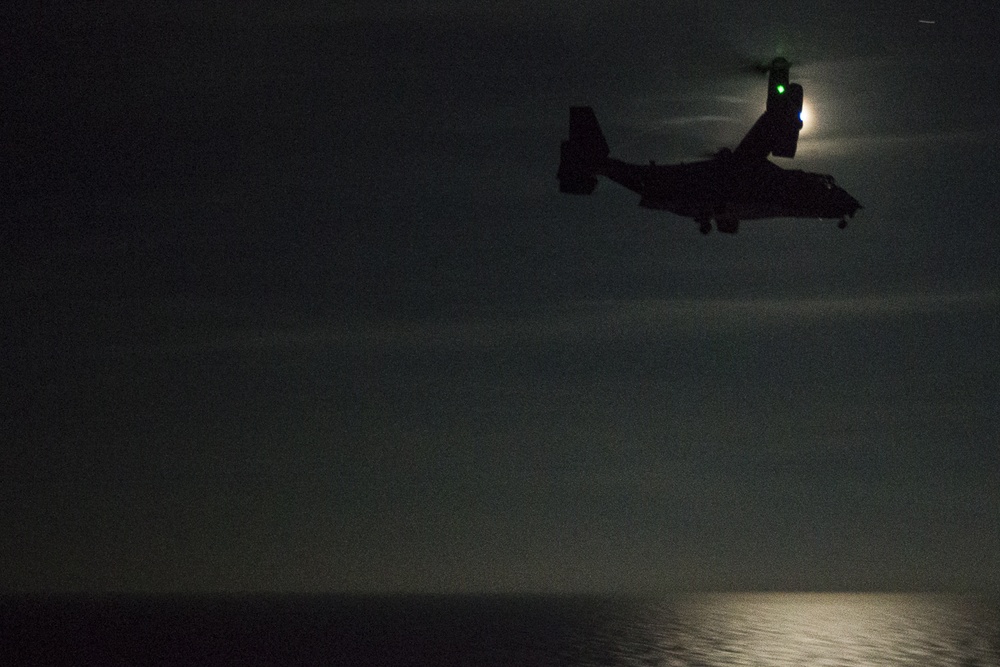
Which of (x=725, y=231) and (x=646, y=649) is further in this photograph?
(x=646, y=649)

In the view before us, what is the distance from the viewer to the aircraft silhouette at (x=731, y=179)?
2697 inches

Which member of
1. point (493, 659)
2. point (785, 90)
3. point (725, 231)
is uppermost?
point (785, 90)

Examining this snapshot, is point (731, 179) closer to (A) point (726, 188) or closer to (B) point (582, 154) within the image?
(A) point (726, 188)

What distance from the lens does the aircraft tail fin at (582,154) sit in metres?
Answer: 70.6

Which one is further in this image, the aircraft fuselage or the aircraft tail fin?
the aircraft tail fin

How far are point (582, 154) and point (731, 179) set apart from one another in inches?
356

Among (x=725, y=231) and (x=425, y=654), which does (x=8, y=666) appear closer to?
(x=425, y=654)

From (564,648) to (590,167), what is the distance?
460ft

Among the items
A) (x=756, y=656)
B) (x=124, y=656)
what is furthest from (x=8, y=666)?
(x=756, y=656)

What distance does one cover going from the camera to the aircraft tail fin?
70562 millimetres

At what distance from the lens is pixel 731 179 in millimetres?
68938

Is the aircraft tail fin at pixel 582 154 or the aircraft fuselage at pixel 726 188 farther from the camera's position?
the aircraft tail fin at pixel 582 154

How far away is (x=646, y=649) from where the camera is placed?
199 meters

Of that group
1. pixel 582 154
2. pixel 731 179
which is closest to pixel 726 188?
pixel 731 179
